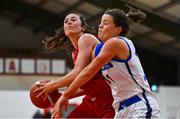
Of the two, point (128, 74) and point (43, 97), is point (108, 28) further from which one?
point (43, 97)

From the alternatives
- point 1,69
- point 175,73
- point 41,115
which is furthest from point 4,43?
point 41,115

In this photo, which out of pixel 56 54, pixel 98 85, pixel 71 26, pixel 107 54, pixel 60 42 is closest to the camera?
pixel 107 54

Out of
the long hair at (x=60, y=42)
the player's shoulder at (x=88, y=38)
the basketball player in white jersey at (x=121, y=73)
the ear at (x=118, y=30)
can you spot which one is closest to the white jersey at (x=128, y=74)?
the basketball player in white jersey at (x=121, y=73)

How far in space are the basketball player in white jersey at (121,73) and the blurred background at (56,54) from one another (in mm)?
6265

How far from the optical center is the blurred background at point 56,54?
1071cm

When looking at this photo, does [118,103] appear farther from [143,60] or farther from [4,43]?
[4,43]

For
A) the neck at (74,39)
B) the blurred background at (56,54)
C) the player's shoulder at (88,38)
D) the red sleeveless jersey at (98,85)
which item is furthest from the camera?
the blurred background at (56,54)

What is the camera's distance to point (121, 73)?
290 centimetres

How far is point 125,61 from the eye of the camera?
113 inches

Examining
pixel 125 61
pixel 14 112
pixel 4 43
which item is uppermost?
pixel 125 61

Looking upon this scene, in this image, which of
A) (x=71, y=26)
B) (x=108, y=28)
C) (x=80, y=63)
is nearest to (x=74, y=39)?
(x=71, y=26)

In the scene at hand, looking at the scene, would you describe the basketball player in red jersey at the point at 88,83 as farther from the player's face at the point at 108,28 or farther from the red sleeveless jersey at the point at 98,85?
the player's face at the point at 108,28

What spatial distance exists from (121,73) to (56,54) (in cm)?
1313

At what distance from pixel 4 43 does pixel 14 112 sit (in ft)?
20.2
